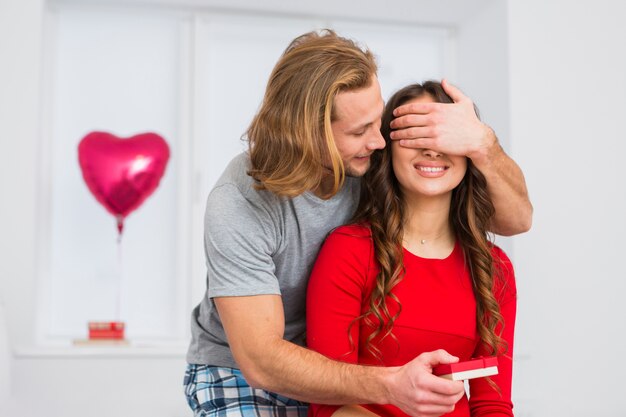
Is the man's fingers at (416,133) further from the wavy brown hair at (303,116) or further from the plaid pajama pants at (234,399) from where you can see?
the plaid pajama pants at (234,399)

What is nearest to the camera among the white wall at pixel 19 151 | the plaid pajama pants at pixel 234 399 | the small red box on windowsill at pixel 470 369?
the small red box on windowsill at pixel 470 369

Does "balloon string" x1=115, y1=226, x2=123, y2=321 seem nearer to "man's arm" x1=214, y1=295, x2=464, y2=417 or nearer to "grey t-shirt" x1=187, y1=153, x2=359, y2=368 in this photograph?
"grey t-shirt" x1=187, y1=153, x2=359, y2=368

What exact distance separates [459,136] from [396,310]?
39 cm

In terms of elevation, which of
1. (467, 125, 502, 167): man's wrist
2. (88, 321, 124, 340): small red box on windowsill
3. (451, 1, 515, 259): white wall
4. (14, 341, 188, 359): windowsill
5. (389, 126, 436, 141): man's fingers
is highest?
(451, 1, 515, 259): white wall

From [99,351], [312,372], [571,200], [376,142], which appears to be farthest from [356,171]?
[571,200]

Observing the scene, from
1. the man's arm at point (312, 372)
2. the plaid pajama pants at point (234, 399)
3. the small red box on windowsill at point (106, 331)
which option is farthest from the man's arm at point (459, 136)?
the small red box on windowsill at point (106, 331)

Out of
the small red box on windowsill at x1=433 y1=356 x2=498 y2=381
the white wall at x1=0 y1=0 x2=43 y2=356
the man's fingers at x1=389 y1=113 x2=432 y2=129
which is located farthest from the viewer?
the white wall at x1=0 y1=0 x2=43 y2=356

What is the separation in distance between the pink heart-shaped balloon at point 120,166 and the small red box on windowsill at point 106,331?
1.41 feet

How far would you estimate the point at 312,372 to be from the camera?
1.57 metres

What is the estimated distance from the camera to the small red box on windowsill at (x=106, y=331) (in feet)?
10.2

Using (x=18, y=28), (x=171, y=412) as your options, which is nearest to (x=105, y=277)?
(x=171, y=412)

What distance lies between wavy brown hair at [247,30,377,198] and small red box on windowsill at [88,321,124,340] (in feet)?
5.21

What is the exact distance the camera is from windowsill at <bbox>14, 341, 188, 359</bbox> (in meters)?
2.88

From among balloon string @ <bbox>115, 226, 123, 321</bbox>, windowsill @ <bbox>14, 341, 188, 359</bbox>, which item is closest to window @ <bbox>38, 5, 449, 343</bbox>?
balloon string @ <bbox>115, 226, 123, 321</bbox>
